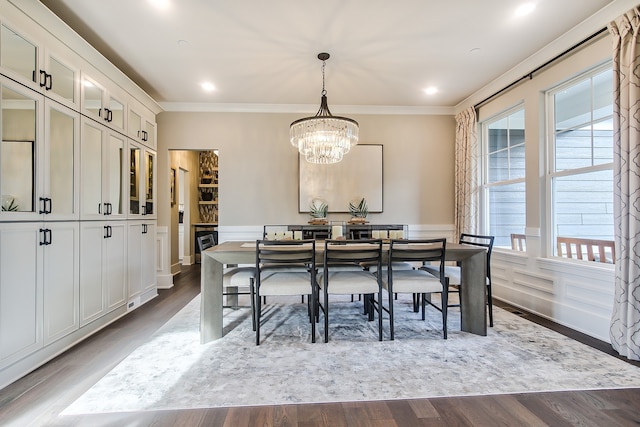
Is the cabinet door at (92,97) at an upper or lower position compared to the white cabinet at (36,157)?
upper

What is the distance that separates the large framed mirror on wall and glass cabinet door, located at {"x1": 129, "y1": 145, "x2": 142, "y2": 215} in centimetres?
223

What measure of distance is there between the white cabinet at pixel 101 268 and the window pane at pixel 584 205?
4779 mm

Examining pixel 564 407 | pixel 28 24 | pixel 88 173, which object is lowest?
pixel 564 407

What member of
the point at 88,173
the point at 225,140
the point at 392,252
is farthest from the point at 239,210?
the point at 392,252

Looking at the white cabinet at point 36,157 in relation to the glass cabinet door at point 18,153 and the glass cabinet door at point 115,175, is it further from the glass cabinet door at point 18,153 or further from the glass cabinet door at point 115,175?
the glass cabinet door at point 115,175

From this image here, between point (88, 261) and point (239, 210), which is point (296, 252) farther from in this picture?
point (239, 210)

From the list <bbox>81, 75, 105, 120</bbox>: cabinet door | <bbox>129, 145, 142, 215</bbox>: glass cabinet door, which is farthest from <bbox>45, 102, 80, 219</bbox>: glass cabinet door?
<bbox>129, 145, 142, 215</bbox>: glass cabinet door

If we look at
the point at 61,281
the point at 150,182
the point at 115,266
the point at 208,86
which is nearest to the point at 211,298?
the point at 61,281

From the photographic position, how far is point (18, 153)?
2.02 m

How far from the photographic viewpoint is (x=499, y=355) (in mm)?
2246

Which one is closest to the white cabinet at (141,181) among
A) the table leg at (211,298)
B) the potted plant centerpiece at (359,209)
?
the table leg at (211,298)

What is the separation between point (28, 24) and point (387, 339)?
3.70 metres

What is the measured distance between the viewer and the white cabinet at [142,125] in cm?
357

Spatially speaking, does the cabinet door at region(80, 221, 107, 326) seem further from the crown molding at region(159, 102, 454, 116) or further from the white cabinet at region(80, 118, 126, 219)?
the crown molding at region(159, 102, 454, 116)
